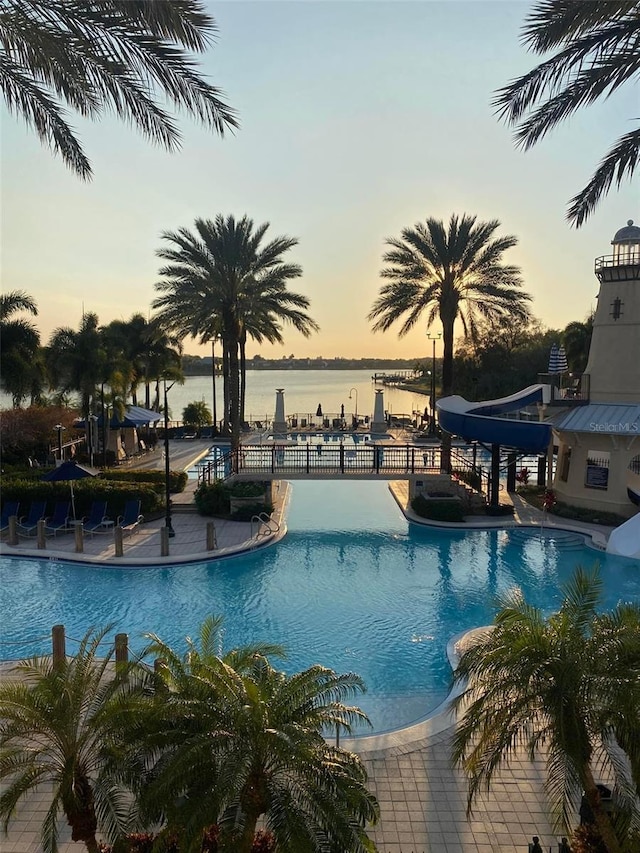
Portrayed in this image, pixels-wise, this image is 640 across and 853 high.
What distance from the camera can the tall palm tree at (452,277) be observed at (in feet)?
83.2

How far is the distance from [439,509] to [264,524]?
6295mm

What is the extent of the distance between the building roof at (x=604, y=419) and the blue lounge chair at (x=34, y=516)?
1845 centimetres

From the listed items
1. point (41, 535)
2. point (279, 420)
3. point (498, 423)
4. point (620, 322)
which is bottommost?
point (41, 535)

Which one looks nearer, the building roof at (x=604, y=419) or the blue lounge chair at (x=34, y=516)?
the blue lounge chair at (x=34, y=516)

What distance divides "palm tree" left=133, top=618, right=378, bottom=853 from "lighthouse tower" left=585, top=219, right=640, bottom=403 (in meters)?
19.4

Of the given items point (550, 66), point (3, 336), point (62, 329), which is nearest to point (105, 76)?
point (550, 66)

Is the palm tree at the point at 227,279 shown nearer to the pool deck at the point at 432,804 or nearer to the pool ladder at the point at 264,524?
the pool ladder at the point at 264,524

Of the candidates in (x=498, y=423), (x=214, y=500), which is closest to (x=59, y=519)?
(x=214, y=500)

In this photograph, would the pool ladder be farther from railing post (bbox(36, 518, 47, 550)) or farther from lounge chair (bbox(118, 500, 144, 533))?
railing post (bbox(36, 518, 47, 550))

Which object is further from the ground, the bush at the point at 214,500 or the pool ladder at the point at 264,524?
the bush at the point at 214,500

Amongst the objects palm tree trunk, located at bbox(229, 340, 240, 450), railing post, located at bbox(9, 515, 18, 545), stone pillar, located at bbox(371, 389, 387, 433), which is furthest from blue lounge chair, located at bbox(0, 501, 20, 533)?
stone pillar, located at bbox(371, 389, 387, 433)

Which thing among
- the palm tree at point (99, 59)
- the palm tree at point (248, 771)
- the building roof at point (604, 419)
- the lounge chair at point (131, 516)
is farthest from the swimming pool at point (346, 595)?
the palm tree at point (99, 59)

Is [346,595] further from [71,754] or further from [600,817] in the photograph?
[71,754]

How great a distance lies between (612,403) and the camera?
21625mm
